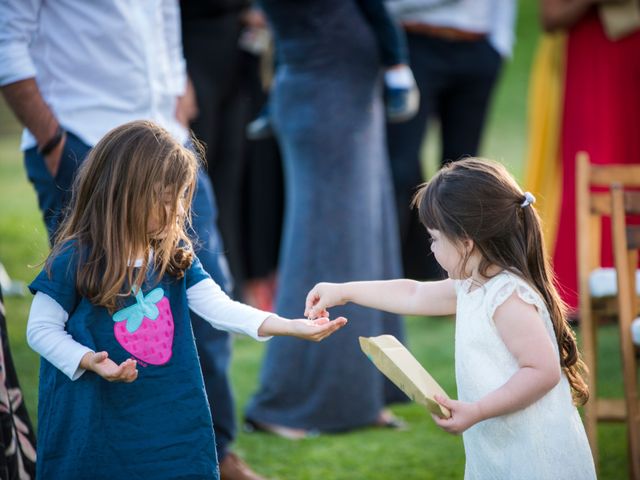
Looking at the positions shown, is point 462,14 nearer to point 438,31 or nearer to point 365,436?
point 438,31

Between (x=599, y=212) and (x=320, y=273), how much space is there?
115cm

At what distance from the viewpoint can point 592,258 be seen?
407cm

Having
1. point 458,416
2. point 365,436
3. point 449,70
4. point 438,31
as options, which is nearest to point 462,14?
point 438,31

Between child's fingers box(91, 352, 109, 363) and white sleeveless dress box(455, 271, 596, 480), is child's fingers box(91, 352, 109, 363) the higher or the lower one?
the higher one

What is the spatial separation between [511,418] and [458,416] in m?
0.19

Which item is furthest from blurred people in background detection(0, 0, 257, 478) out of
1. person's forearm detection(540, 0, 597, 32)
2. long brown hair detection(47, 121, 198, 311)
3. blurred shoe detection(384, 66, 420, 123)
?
person's forearm detection(540, 0, 597, 32)

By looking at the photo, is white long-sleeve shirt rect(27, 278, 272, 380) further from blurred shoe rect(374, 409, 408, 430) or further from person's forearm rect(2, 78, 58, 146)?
blurred shoe rect(374, 409, 408, 430)

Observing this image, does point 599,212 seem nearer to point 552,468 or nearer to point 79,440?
point 552,468

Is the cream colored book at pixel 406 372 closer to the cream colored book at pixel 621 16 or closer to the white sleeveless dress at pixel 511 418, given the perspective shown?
the white sleeveless dress at pixel 511 418

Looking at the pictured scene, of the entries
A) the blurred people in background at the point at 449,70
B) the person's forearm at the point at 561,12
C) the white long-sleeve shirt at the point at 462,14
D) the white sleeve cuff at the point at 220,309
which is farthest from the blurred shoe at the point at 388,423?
the person's forearm at the point at 561,12

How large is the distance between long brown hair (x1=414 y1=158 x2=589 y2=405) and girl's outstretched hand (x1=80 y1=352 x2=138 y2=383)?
822 millimetres

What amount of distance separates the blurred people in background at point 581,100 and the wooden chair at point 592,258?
1.59 meters

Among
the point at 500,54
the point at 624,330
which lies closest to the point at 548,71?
the point at 500,54

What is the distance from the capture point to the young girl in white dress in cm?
235
